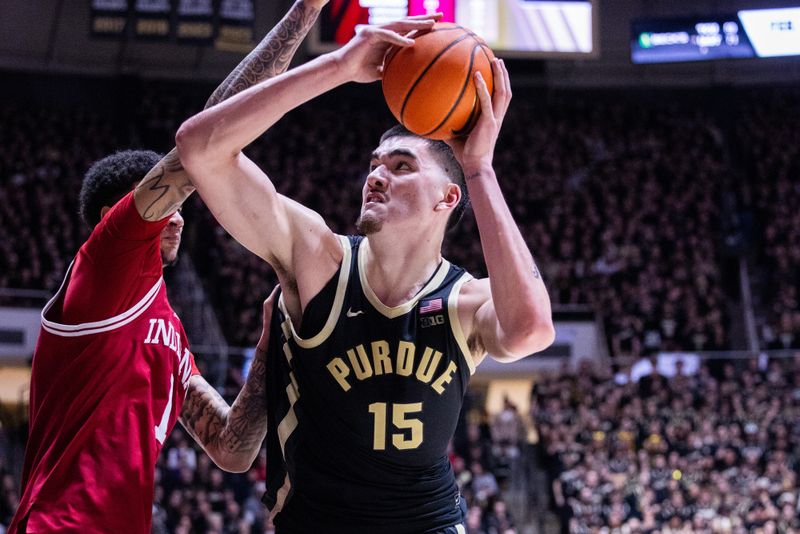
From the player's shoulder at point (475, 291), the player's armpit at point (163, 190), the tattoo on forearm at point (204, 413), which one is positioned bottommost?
the tattoo on forearm at point (204, 413)

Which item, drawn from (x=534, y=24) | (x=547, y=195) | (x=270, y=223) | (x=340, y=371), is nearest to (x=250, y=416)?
(x=340, y=371)

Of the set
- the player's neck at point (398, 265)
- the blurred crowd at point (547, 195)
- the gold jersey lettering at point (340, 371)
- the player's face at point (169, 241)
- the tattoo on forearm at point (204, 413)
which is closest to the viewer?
the gold jersey lettering at point (340, 371)

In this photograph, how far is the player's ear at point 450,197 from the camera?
361cm

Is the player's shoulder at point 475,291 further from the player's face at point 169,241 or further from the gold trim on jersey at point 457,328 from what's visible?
the player's face at point 169,241

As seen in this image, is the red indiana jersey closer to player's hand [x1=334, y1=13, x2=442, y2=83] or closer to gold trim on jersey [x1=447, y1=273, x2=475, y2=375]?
player's hand [x1=334, y1=13, x2=442, y2=83]

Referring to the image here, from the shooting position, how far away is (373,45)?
3.15 metres

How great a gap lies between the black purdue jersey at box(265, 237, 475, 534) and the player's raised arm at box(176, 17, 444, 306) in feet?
0.57

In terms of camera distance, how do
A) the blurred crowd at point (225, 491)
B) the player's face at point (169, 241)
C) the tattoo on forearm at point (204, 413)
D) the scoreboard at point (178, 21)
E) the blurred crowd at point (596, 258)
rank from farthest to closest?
1. the scoreboard at point (178, 21)
2. the blurred crowd at point (596, 258)
3. the blurred crowd at point (225, 491)
4. the tattoo on forearm at point (204, 413)
5. the player's face at point (169, 241)

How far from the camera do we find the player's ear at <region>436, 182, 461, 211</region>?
361cm

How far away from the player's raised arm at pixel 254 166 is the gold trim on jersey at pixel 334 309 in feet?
0.16

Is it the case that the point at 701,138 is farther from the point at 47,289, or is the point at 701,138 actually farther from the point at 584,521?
the point at 47,289

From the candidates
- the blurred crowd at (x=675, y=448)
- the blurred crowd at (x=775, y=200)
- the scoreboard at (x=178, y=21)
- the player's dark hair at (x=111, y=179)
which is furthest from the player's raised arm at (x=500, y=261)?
the scoreboard at (x=178, y=21)

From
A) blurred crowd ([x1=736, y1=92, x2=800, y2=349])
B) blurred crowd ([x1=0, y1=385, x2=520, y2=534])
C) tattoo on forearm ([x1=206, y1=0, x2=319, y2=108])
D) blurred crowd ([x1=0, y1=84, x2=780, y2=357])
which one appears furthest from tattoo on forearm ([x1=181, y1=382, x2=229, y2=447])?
blurred crowd ([x1=736, y1=92, x2=800, y2=349])

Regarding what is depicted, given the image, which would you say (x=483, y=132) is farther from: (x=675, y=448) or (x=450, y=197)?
(x=675, y=448)
